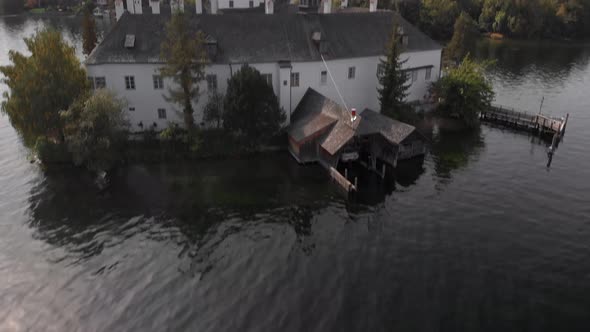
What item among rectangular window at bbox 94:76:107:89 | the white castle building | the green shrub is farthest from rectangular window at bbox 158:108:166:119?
the green shrub

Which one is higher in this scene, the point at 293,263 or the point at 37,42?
the point at 37,42

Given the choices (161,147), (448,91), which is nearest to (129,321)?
(161,147)

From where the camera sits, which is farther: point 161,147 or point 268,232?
point 161,147

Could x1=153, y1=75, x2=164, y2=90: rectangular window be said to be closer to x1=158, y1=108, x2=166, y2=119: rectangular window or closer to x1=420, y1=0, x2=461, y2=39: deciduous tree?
x1=158, y1=108, x2=166, y2=119: rectangular window

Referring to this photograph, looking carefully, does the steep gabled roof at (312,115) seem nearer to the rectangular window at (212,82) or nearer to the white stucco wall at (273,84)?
the white stucco wall at (273,84)

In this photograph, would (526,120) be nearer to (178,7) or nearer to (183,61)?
(183,61)

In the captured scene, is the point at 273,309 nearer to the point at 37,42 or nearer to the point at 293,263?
the point at 293,263
